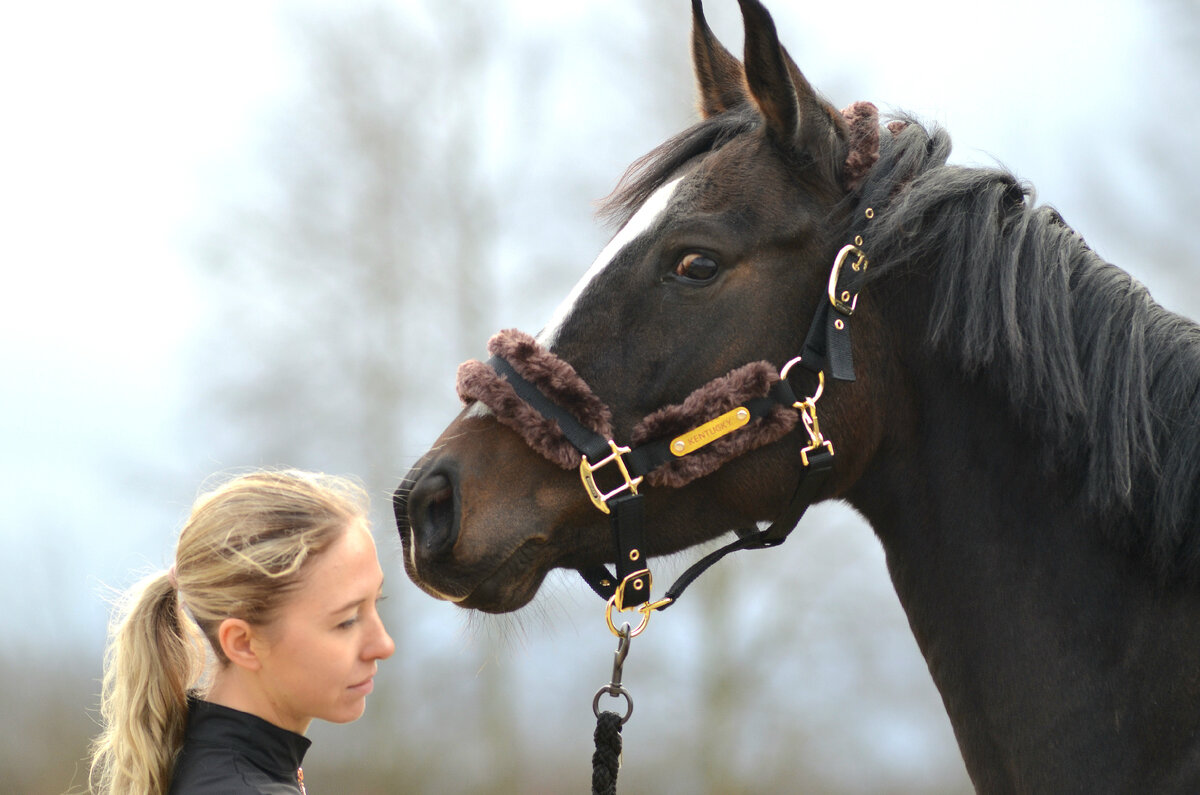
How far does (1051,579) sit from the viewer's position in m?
1.76

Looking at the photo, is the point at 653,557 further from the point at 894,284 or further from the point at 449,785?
the point at 449,785

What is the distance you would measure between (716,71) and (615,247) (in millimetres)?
664

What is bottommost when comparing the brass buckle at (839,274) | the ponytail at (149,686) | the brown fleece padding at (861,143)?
the ponytail at (149,686)

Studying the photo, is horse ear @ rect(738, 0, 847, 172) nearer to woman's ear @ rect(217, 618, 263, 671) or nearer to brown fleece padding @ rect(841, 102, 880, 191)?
brown fleece padding @ rect(841, 102, 880, 191)

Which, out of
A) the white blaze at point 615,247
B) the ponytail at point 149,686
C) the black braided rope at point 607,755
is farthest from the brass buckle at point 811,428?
the ponytail at point 149,686

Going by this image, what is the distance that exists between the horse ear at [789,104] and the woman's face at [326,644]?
1.19 meters

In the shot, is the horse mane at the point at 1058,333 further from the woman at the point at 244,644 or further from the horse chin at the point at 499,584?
the woman at the point at 244,644

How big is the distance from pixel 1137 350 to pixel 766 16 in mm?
928

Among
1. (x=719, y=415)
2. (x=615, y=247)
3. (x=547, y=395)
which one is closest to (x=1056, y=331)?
(x=719, y=415)

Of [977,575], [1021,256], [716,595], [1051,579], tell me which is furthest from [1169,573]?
[716,595]

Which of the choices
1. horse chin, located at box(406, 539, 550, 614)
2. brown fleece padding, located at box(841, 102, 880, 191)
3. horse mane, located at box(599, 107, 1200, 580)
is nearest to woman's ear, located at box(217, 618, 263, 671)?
horse chin, located at box(406, 539, 550, 614)

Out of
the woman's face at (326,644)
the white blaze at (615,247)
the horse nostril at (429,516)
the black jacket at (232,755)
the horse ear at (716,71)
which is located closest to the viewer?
the black jacket at (232,755)

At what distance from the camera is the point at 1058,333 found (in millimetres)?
1793

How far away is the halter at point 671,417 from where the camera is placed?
1.87m
